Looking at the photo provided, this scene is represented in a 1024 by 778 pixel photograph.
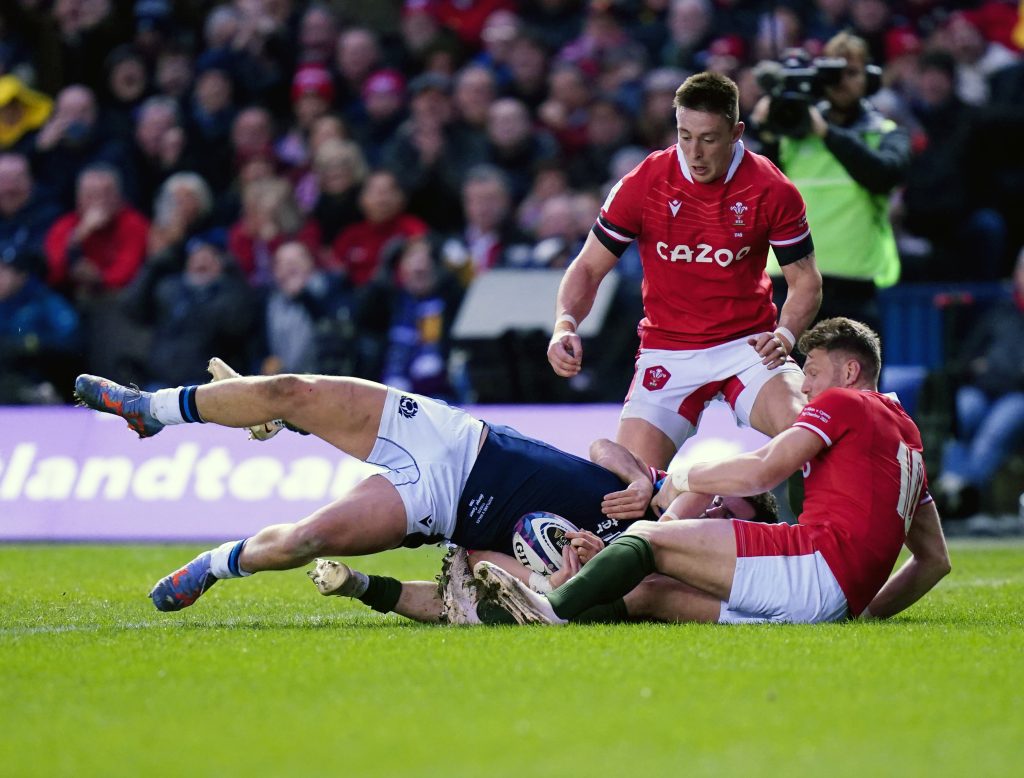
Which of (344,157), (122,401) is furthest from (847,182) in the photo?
(344,157)

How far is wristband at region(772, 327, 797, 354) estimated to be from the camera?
763cm

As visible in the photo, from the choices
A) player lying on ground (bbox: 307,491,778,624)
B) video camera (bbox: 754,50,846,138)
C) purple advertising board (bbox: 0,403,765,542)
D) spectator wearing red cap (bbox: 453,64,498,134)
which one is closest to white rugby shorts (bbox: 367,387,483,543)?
player lying on ground (bbox: 307,491,778,624)

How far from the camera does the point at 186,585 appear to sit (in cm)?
712

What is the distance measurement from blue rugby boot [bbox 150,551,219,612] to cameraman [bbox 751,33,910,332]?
409 centimetres

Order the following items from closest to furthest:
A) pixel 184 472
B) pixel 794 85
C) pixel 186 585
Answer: pixel 186 585 < pixel 794 85 < pixel 184 472

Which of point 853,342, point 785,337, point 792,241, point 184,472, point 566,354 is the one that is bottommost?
point 184,472

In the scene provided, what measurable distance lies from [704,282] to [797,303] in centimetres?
46

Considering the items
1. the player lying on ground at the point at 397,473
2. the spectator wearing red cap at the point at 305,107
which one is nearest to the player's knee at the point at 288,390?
the player lying on ground at the point at 397,473

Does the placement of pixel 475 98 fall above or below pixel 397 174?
above

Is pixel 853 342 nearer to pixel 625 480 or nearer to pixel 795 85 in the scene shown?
pixel 625 480

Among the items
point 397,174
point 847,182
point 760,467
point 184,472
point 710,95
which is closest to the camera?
point 760,467

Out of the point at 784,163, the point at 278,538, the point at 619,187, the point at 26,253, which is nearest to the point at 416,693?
the point at 278,538

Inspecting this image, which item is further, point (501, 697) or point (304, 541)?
point (304, 541)

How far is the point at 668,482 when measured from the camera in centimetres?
710
